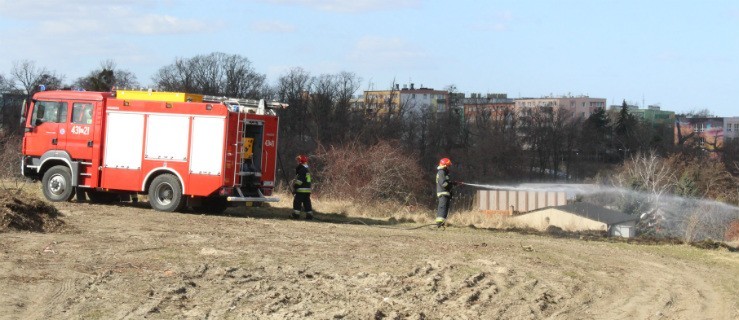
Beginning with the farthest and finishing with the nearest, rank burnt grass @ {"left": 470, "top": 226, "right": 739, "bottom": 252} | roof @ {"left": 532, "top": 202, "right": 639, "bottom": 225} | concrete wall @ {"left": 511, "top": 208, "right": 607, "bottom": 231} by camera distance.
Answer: roof @ {"left": 532, "top": 202, "right": 639, "bottom": 225} < concrete wall @ {"left": 511, "top": 208, "right": 607, "bottom": 231} < burnt grass @ {"left": 470, "top": 226, "right": 739, "bottom": 252}

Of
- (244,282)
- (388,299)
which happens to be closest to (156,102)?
(244,282)

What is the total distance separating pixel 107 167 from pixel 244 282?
10.7 m

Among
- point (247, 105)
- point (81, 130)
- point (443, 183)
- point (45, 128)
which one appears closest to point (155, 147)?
point (81, 130)

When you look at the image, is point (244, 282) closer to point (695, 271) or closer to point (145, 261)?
point (145, 261)

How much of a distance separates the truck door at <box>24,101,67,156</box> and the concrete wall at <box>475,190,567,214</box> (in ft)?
84.0

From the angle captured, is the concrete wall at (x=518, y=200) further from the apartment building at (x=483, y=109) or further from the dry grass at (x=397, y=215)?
the apartment building at (x=483, y=109)

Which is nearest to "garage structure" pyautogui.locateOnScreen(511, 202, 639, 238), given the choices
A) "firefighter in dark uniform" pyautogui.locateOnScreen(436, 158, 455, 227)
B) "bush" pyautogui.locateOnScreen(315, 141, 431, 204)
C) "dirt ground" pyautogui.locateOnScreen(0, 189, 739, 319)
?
"bush" pyautogui.locateOnScreen(315, 141, 431, 204)

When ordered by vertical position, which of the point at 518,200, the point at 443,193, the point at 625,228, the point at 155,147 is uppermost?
the point at 155,147

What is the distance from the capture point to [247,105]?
20516mm

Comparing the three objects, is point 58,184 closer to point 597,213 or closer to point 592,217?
point 592,217

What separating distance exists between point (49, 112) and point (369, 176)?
20713mm

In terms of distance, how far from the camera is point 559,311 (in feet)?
33.8

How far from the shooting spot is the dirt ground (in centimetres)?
973

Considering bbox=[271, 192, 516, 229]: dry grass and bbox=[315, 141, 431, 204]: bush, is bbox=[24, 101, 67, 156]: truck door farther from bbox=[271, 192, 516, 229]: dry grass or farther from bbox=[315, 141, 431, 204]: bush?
bbox=[315, 141, 431, 204]: bush
